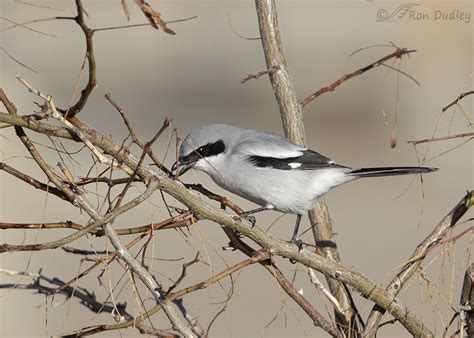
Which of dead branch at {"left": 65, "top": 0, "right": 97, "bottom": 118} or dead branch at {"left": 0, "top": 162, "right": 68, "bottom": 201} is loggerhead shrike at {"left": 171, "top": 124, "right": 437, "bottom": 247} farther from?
dead branch at {"left": 65, "top": 0, "right": 97, "bottom": 118}


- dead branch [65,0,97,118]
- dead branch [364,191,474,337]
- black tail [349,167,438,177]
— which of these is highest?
black tail [349,167,438,177]

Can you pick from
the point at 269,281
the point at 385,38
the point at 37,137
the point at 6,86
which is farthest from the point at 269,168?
the point at 385,38

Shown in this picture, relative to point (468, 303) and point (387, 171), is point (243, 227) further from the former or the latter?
point (387, 171)

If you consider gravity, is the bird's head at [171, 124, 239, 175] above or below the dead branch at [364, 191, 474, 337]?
above

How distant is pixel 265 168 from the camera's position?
3.04 m

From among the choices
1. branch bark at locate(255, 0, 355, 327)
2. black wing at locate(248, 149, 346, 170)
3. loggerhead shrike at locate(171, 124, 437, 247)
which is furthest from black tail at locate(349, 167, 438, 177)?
branch bark at locate(255, 0, 355, 327)

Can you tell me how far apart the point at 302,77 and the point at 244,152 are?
375 inches

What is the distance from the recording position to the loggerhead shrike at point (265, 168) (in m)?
2.89

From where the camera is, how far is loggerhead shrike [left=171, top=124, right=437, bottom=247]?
2.89m

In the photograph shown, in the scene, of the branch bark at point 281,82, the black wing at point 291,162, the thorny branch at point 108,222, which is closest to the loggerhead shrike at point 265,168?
the black wing at point 291,162

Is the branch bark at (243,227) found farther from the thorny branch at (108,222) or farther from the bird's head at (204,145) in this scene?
the bird's head at (204,145)
